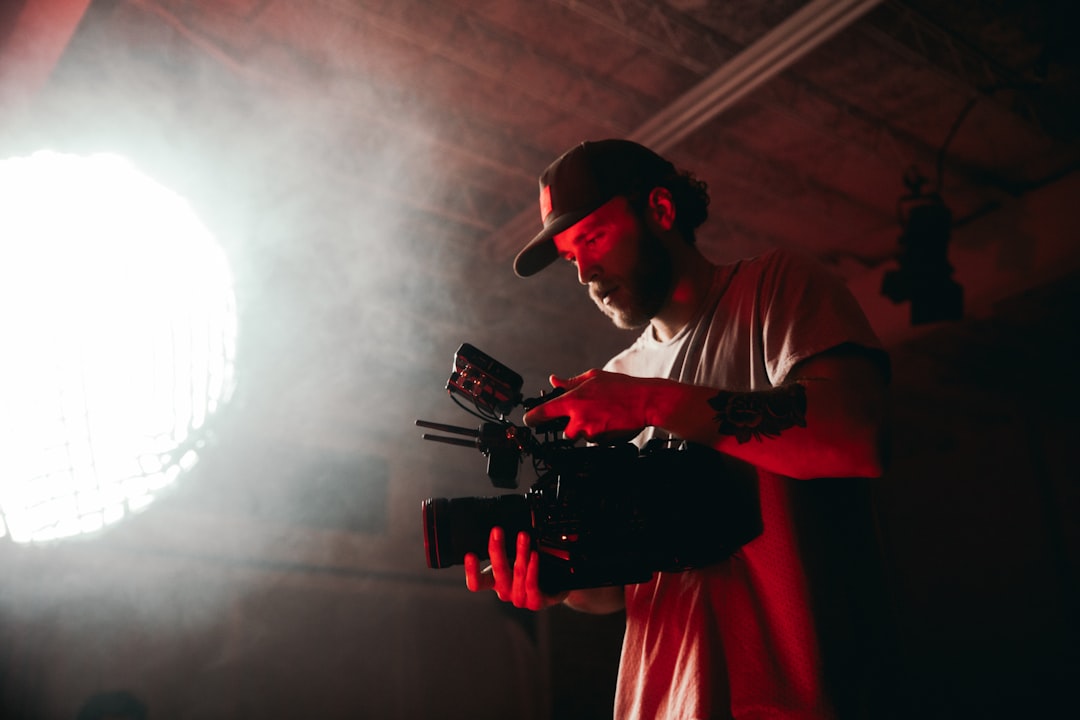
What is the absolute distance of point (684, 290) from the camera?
1507 mm

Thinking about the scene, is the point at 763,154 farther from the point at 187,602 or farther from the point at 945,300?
the point at 187,602

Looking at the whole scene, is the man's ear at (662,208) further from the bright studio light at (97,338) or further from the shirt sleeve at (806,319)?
the bright studio light at (97,338)

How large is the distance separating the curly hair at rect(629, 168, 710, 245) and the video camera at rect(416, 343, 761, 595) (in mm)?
574

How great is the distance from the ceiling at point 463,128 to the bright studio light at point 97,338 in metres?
0.21

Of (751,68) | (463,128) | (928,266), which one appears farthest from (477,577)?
(928,266)

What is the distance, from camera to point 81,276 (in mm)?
2115

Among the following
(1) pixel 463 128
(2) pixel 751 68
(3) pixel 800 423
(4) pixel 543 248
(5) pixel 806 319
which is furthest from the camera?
(1) pixel 463 128

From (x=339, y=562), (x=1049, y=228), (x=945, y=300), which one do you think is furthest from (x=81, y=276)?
(x=1049, y=228)

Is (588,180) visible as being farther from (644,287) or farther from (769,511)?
(769,511)

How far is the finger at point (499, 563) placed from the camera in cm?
119

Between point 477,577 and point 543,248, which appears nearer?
point 477,577

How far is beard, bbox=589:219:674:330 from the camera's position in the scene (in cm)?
151

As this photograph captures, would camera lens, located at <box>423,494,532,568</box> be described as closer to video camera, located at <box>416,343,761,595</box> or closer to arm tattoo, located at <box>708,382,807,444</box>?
video camera, located at <box>416,343,761,595</box>

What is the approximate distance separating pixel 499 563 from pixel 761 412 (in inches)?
17.9
